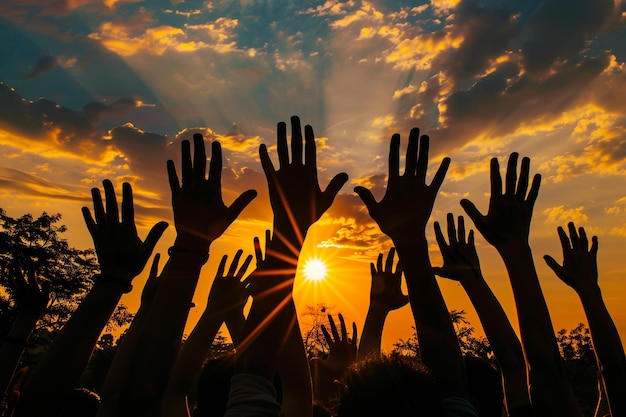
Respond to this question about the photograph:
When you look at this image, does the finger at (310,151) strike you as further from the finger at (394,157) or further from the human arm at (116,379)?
the human arm at (116,379)

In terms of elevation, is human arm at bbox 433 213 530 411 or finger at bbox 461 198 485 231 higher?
finger at bbox 461 198 485 231

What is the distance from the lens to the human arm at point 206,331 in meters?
3.12

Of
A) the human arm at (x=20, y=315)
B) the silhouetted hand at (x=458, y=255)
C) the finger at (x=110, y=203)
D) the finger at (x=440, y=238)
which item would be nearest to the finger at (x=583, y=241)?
the silhouetted hand at (x=458, y=255)

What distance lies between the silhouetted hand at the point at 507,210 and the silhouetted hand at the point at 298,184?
1222 millimetres

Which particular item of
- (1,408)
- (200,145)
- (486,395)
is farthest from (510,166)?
(1,408)

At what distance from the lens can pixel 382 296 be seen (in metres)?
5.64

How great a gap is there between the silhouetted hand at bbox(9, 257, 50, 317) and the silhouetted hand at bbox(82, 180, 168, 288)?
4.44 feet

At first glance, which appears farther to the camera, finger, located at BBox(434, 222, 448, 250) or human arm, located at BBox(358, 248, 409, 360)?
human arm, located at BBox(358, 248, 409, 360)

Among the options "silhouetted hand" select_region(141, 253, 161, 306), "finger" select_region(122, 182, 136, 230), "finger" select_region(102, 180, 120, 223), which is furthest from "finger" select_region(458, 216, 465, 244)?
"finger" select_region(102, 180, 120, 223)

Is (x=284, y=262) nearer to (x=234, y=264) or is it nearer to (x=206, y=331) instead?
(x=206, y=331)

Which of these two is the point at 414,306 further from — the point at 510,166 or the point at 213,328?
the point at 213,328

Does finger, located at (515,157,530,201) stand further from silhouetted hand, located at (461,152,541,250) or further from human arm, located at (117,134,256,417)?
human arm, located at (117,134,256,417)

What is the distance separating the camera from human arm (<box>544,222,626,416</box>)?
10.0 ft

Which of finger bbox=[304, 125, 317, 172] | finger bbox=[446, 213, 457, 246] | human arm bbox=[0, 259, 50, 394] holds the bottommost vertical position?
human arm bbox=[0, 259, 50, 394]
